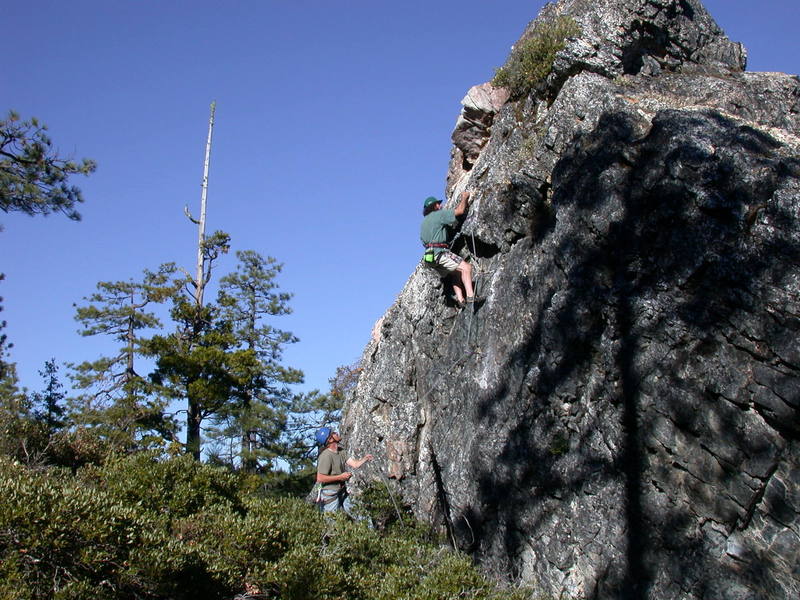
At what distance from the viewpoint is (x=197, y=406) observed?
24844mm

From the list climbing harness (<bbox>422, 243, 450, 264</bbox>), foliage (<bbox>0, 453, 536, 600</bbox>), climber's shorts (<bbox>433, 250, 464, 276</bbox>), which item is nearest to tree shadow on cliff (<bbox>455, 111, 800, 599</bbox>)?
foliage (<bbox>0, 453, 536, 600</bbox>)

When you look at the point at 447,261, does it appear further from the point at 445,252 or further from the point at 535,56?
the point at 535,56

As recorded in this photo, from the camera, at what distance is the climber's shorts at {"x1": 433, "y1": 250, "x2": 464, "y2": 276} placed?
11.2m

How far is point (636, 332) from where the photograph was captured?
7949 mm

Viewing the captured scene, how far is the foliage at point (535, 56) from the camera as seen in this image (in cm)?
1206

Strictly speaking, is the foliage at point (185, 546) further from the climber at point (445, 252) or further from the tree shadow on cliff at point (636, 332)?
the climber at point (445, 252)

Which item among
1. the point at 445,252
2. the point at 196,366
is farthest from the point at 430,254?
the point at 196,366

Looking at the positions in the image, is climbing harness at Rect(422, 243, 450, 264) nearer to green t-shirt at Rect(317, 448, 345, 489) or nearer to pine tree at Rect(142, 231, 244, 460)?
green t-shirt at Rect(317, 448, 345, 489)

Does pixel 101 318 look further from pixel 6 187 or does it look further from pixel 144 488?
pixel 144 488

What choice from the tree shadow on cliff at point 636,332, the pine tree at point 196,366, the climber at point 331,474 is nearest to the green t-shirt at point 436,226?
the tree shadow on cliff at point 636,332

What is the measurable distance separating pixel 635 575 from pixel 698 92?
7.63m

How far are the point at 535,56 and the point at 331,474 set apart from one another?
28.0 feet

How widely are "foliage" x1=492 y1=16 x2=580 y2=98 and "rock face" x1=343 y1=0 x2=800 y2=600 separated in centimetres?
22

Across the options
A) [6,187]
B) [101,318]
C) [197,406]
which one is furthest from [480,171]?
[101,318]
